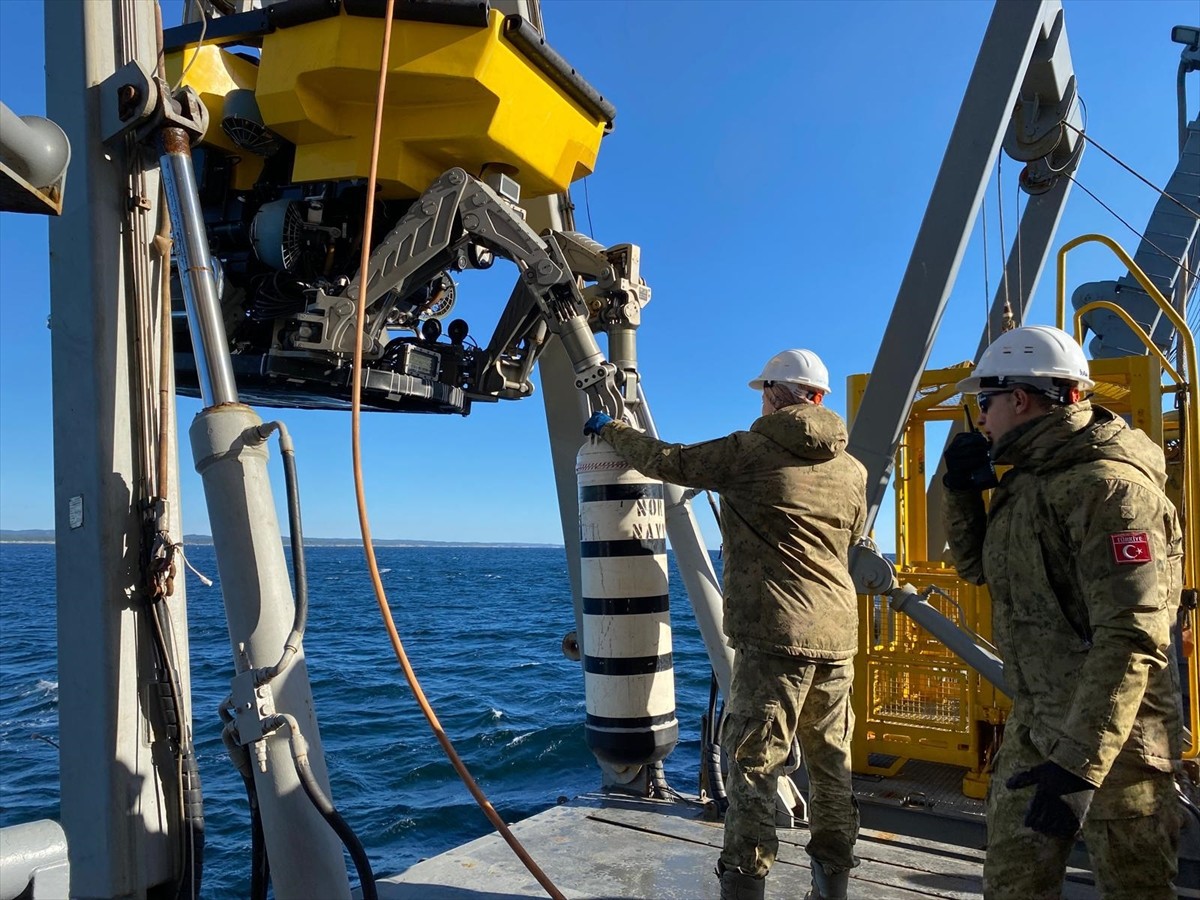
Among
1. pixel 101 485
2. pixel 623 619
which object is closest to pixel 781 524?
pixel 623 619

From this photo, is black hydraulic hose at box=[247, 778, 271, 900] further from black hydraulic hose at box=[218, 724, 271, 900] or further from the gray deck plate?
the gray deck plate

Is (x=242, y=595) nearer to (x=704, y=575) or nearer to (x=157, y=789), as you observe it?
(x=157, y=789)

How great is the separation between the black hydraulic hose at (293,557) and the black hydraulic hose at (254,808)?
210mm

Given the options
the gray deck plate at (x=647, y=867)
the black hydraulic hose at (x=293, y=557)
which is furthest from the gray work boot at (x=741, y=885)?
the black hydraulic hose at (x=293, y=557)

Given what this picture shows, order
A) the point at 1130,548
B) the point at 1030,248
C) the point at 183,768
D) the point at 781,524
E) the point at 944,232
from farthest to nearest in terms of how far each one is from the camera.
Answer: the point at 1030,248 → the point at 944,232 → the point at 781,524 → the point at 183,768 → the point at 1130,548

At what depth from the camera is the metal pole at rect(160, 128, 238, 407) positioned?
11.5 ft

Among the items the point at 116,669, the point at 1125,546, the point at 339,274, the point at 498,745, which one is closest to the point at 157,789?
the point at 116,669

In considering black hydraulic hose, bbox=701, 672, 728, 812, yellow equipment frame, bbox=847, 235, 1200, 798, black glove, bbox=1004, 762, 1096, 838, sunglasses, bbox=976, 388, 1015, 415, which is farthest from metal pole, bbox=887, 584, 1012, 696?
black glove, bbox=1004, 762, 1096, 838

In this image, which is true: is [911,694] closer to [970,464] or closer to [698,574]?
[698,574]

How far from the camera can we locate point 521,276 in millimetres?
5117

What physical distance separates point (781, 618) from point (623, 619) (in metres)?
0.86

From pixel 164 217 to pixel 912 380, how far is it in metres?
3.85

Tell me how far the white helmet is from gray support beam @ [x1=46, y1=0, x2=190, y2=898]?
248 centimetres

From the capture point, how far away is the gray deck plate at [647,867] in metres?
4.09
